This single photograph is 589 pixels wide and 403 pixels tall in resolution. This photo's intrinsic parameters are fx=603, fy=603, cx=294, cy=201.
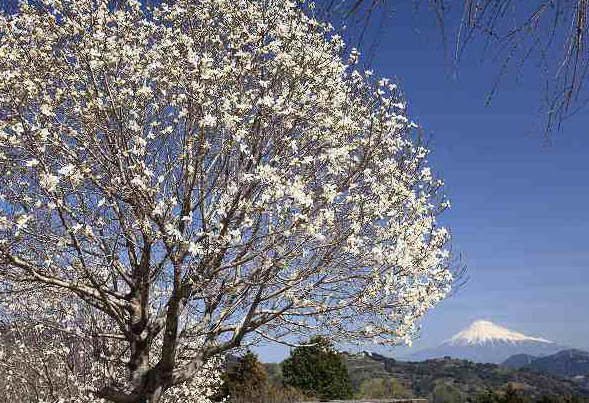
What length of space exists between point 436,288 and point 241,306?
160 inches

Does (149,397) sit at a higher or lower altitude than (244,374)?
lower

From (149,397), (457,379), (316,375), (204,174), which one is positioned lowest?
(149,397)

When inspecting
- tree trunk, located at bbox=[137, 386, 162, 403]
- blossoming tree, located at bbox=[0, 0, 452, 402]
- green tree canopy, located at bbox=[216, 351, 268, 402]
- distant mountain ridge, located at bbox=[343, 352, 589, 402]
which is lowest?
tree trunk, located at bbox=[137, 386, 162, 403]

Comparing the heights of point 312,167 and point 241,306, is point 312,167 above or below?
above

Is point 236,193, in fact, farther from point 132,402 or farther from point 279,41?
point 132,402

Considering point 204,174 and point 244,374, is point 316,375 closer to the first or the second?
point 244,374

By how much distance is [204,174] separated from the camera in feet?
35.4

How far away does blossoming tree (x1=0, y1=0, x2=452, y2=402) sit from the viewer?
1006cm

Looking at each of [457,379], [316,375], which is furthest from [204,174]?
[457,379]

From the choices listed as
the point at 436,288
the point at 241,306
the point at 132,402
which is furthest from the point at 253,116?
the point at 132,402

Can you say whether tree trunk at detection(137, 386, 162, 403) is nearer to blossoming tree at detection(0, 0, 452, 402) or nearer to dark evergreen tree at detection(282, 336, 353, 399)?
blossoming tree at detection(0, 0, 452, 402)

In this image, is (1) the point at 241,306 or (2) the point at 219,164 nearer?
(2) the point at 219,164

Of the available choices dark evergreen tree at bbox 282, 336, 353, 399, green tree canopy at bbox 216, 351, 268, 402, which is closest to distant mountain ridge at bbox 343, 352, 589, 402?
dark evergreen tree at bbox 282, 336, 353, 399

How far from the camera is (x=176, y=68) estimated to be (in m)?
10.5
